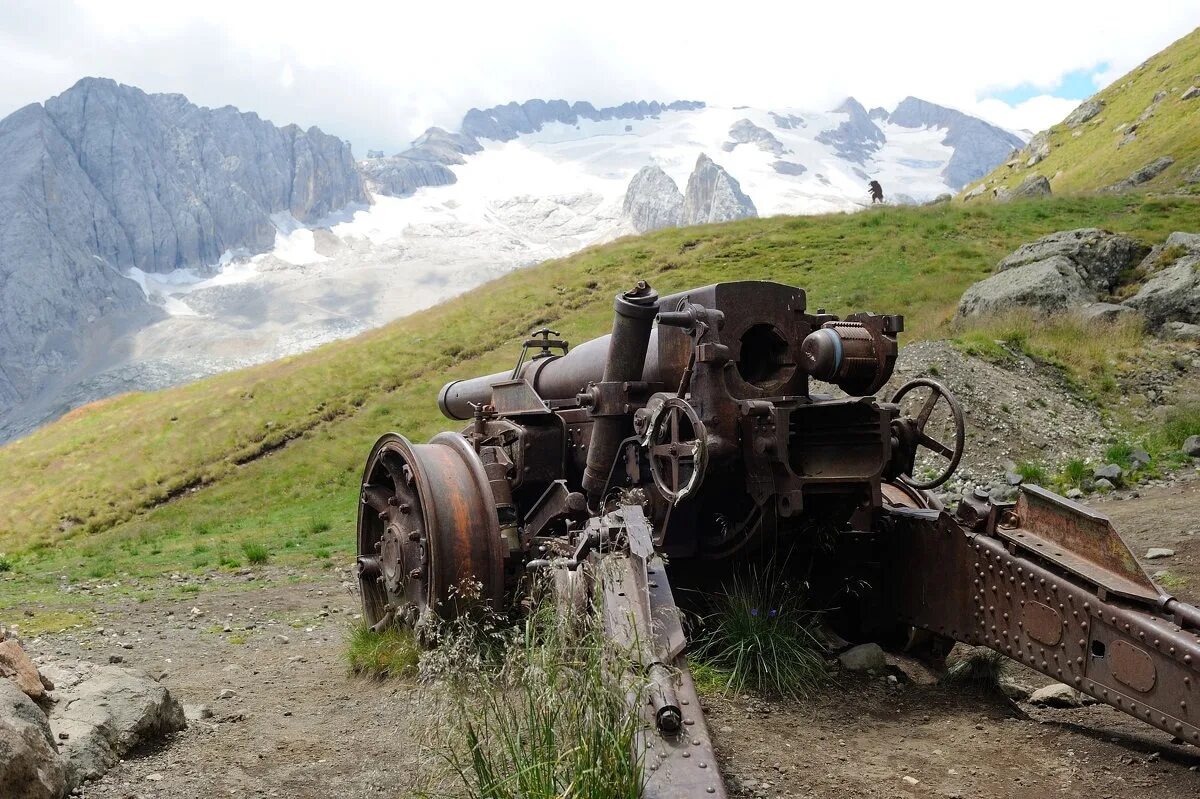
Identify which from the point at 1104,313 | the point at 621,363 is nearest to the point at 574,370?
the point at 621,363

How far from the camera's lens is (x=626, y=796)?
3082mm

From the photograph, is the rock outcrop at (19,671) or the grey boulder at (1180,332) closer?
the rock outcrop at (19,671)

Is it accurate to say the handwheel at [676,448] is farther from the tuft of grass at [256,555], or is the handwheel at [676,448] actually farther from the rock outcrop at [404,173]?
the rock outcrop at [404,173]

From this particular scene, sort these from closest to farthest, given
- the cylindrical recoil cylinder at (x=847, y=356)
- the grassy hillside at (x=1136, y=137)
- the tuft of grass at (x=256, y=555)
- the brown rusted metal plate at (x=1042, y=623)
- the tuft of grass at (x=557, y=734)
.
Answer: the tuft of grass at (x=557, y=734), the brown rusted metal plate at (x=1042, y=623), the cylindrical recoil cylinder at (x=847, y=356), the tuft of grass at (x=256, y=555), the grassy hillside at (x=1136, y=137)

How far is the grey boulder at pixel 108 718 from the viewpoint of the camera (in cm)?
459

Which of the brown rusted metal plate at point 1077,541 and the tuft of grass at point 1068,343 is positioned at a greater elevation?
the tuft of grass at point 1068,343

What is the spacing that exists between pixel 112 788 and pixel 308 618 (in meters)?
5.84

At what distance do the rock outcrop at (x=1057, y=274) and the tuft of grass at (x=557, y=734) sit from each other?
16.9 metres

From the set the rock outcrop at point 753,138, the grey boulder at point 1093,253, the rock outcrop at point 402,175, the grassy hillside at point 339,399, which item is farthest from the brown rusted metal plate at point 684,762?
the rock outcrop at point 753,138

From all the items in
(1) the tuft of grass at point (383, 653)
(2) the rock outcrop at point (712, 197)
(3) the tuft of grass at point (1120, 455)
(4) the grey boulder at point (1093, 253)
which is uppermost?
(2) the rock outcrop at point (712, 197)

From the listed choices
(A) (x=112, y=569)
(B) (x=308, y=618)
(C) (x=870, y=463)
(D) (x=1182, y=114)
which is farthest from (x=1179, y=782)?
(D) (x=1182, y=114)

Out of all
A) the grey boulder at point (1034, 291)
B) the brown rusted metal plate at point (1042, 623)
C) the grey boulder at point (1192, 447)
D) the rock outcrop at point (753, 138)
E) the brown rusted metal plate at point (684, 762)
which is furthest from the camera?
the rock outcrop at point (753, 138)

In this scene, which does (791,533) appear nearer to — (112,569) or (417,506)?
(417,506)

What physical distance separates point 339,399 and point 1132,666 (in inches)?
1053
